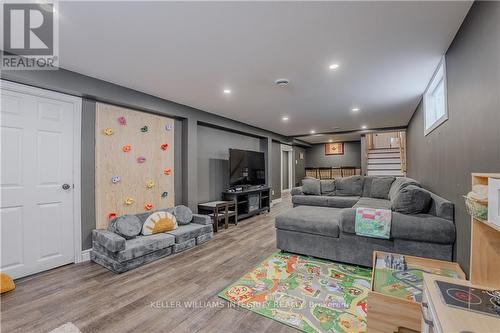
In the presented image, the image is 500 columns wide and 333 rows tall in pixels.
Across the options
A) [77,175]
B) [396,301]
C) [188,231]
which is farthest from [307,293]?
[77,175]

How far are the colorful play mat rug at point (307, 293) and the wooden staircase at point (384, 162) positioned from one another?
5.64 metres

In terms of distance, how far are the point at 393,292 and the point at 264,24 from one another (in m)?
2.25

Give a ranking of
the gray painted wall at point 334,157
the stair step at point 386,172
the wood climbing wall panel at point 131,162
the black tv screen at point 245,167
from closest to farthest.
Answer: the wood climbing wall panel at point 131,162, the black tv screen at point 245,167, the stair step at point 386,172, the gray painted wall at point 334,157

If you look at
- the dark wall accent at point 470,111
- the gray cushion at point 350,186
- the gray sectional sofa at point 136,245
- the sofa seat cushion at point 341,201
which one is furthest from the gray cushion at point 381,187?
the gray sectional sofa at point 136,245

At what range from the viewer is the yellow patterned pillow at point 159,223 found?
11.0 ft

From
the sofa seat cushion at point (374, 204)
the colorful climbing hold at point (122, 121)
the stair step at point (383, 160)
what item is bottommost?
the sofa seat cushion at point (374, 204)

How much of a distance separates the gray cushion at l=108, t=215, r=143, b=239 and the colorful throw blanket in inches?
115

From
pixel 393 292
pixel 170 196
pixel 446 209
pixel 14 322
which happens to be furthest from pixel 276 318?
pixel 170 196

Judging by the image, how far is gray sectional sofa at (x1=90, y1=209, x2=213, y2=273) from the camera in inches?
107

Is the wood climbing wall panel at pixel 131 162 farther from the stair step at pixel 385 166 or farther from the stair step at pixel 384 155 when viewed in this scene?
the stair step at pixel 384 155

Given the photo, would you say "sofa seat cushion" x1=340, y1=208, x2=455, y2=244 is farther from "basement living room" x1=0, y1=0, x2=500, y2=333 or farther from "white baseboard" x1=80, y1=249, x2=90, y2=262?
"white baseboard" x1=80, y1=249, x2=90, y2=262

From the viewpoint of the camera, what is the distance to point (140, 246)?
288cm

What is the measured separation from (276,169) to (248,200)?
9.12ft

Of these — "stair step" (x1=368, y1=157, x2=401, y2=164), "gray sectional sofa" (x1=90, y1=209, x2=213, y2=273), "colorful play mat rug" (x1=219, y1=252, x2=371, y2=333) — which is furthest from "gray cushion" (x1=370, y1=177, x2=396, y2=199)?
"gray sectional sofa" (x1=90, y1=209, x2=213, y2=273)
